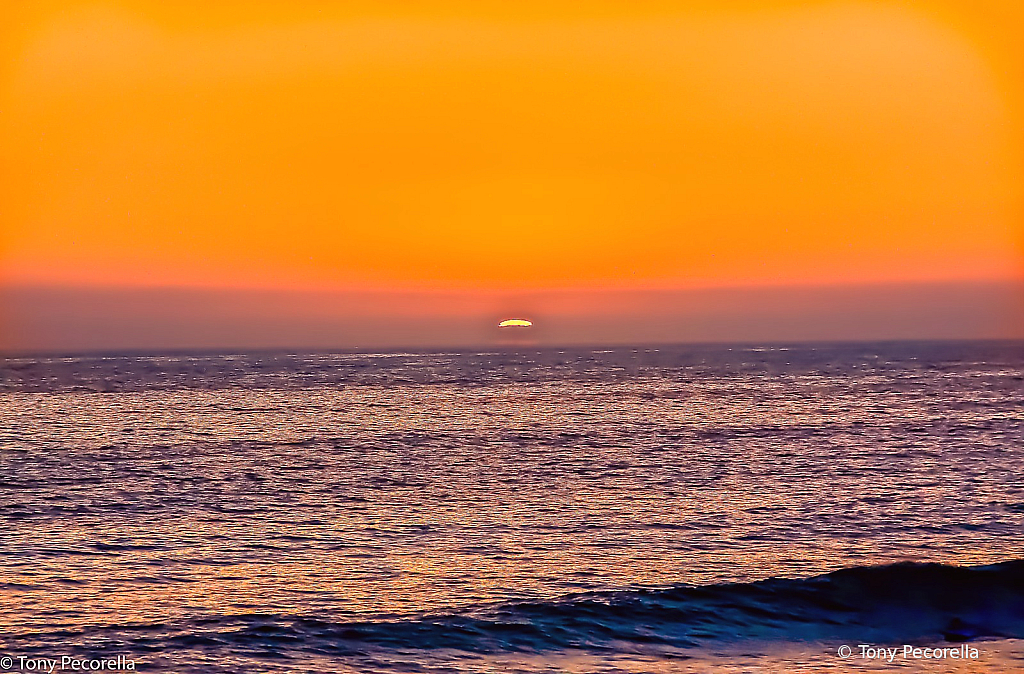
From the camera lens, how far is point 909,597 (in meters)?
25.0

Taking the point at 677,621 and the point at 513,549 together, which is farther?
the point at 513,549

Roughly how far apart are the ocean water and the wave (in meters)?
0.07

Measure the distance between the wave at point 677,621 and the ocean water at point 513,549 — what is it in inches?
2.7

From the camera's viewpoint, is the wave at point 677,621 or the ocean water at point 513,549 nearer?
the ocean water at point 513,549

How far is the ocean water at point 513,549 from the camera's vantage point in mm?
21203

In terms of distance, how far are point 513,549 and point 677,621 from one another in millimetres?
7747

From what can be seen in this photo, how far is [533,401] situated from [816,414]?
1157 inches

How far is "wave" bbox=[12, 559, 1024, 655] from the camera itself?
70.1ft

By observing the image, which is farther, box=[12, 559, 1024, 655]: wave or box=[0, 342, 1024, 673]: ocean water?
box=[12, 559, 1024, 655]: wave

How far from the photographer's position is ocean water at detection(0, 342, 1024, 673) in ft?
69.6

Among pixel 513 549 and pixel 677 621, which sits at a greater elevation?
pixel 513 549

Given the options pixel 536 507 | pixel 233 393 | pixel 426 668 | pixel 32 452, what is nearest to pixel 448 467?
pixel 536 507

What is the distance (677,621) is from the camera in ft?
75.8

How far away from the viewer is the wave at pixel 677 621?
841 inches
